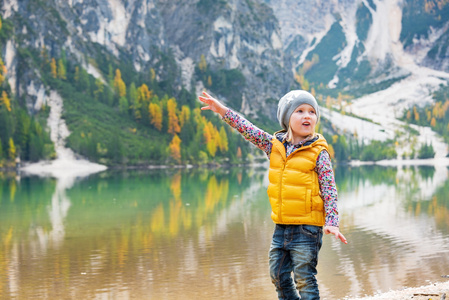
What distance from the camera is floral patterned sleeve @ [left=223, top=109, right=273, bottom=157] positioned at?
7754mm

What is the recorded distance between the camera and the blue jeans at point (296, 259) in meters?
7.05

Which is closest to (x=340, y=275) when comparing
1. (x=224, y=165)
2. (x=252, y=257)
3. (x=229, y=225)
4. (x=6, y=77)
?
(x=252, y=257)

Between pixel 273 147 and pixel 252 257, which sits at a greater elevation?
pixel 273 147

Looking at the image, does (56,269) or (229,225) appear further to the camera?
(229,225)

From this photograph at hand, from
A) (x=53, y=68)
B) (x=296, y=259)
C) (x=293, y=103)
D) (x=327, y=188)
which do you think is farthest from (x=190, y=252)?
(x=53, y=68)

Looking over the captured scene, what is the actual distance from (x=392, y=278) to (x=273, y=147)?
10717 mm

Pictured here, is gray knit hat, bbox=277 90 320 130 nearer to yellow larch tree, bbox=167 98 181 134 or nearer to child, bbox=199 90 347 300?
child, bbox=199 90 347 300

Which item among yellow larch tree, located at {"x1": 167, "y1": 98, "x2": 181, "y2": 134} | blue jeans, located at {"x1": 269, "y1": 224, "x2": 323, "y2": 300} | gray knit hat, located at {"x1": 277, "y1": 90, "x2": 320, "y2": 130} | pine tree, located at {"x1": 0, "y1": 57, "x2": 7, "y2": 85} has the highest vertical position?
pine tree, located at {"x1": 0, "y1": 57, "x2": 7, "y2": 85}

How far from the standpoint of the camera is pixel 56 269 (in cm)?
1833

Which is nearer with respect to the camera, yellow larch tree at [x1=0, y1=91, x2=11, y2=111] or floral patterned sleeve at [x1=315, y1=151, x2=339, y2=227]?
floral patterned sleeve at [x1=315, y1=151, x2=339, y2=227]

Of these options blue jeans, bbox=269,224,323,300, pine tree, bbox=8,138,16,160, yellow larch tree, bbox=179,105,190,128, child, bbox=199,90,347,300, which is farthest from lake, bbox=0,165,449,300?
yellow larch tree, bbox=179,105,190,128

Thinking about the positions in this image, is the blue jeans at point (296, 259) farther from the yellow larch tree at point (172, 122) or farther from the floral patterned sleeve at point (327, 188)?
the yellow larch tree at point (172, 122)

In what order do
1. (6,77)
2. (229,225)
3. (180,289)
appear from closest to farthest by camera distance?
(180,289) → (229,225) → (6,77)

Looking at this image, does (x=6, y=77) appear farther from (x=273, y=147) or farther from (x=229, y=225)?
(x=273, y=147)
